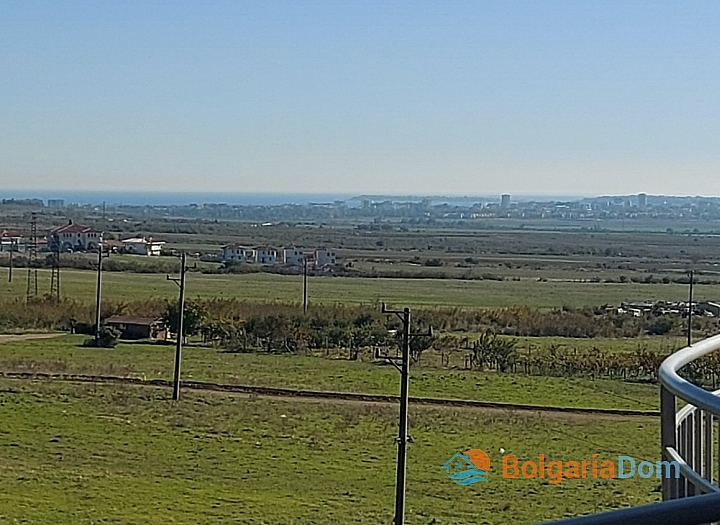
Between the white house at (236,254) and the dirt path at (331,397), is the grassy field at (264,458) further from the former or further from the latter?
the white house at (236,254)

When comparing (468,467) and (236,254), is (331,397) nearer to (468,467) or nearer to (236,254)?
(468,467)

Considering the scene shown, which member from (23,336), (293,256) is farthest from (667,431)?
(293,256)

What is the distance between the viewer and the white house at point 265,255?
7000 centimetres

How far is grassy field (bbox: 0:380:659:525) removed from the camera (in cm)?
1255

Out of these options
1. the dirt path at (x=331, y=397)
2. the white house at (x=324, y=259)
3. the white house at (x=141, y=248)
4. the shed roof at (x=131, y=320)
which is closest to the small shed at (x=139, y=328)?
the shed roof at (x=131, y=320)

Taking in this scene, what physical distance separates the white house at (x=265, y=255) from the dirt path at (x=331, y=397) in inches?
1809

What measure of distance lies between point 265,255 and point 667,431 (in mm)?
69642

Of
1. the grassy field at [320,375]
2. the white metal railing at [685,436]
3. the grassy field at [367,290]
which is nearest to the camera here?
the white metal railing at [685,436]

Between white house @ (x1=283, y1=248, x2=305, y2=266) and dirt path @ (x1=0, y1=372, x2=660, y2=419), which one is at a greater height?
white house @ (x1=283, y1=248, x2=305, y2=266)

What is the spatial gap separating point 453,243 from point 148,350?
2512 inches

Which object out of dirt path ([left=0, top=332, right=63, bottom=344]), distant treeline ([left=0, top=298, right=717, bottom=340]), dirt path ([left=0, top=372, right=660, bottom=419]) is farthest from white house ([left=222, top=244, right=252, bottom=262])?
dirt path ([left=0, top=372, right=660, bottom=419])

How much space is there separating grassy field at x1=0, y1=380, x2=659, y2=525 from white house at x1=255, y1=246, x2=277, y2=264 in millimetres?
47922

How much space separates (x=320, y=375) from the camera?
24.9 m

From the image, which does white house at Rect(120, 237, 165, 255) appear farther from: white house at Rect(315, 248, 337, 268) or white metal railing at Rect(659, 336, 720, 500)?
white metal railing at Rect(659, 336, 720, 500)
